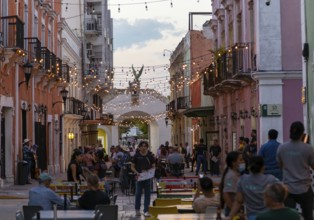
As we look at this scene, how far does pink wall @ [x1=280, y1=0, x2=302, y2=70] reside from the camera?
30016mm

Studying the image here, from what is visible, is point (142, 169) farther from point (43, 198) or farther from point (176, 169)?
point (176, 169)

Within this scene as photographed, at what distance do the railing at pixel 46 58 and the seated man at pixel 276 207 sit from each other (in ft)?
99.0

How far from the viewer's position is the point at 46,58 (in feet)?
125

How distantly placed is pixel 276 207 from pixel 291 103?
73.5 feet

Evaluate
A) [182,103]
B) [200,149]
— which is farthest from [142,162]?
[182,103]

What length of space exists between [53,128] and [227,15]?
11.5 m

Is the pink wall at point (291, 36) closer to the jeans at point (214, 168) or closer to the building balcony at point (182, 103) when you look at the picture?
the jeans at point (214, 168)

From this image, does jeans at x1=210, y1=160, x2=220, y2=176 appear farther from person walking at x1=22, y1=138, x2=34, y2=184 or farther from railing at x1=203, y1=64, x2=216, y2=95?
person walking at x1=22, y1=138, x2=34, y2=184

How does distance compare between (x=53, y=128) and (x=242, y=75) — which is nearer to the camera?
(x=242, y=75)

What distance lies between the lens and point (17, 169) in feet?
105

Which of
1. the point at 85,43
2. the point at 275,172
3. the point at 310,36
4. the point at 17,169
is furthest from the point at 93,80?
the point at 275,172

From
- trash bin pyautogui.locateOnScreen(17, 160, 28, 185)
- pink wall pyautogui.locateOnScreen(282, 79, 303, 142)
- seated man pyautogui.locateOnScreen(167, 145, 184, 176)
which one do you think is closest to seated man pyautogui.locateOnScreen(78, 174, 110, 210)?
pink wall pyautogui.locateOnScreen(282, 79, 303, 142)

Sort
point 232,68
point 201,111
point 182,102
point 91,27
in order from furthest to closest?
point 91,27 < point 182,102 < point 201,111 < point 232,68

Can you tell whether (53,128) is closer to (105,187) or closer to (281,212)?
(105,187)
